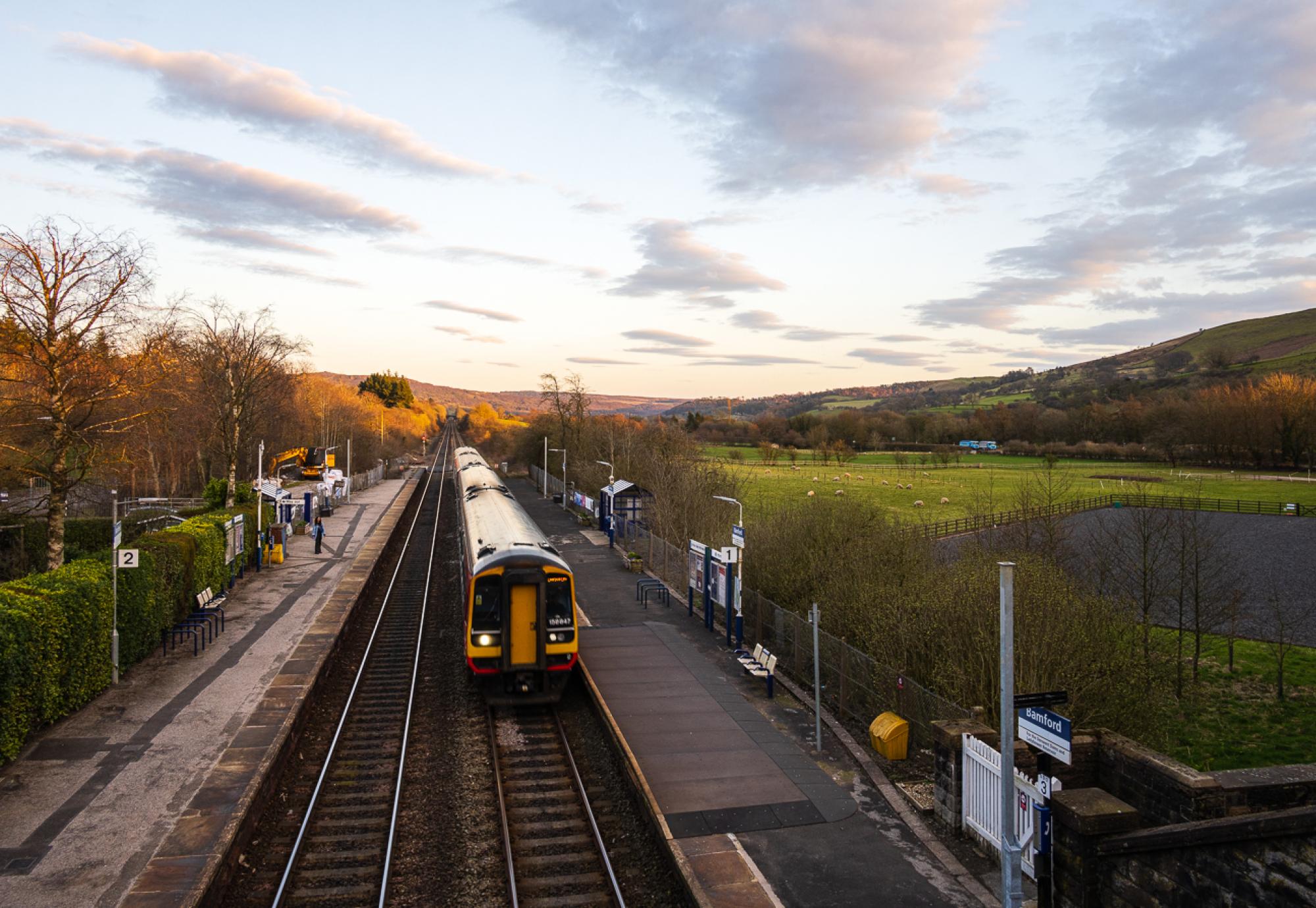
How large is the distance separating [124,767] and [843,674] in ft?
39.2

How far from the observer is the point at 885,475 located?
87.7 meters

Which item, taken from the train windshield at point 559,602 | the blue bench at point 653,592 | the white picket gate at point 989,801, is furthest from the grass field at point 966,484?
the white picket gate at point 989,801

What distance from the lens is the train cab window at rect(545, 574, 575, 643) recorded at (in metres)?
14.9

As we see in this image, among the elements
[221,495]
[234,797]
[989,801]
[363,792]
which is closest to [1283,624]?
[989,801]

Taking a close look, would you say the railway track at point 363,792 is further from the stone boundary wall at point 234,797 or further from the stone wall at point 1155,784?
the stone wall at point 1155,784

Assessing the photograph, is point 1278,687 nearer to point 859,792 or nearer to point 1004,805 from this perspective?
point 859,792

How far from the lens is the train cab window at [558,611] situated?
1490 cm

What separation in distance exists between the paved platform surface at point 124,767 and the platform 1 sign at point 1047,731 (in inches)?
373

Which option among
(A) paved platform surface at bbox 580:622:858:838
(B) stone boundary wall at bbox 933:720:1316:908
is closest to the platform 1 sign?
(B) stone boundary wall at bbox 933:720:1316:908

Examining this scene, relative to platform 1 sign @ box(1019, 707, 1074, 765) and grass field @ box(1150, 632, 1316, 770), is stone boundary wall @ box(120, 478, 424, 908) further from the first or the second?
grass field @ box(1150, 632, 1316, 770)

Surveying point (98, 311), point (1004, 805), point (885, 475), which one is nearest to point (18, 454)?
point (98, 311)

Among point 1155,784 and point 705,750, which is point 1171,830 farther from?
point 705,750

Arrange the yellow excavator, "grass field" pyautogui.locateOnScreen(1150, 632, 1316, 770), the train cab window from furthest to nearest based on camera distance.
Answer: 1. the yellow excavator
2. "grass field" pyautogui.locateOnScreen(1150, 632, 1316, 770)
3. the train cab window

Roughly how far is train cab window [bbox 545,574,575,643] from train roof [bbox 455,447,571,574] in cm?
31
